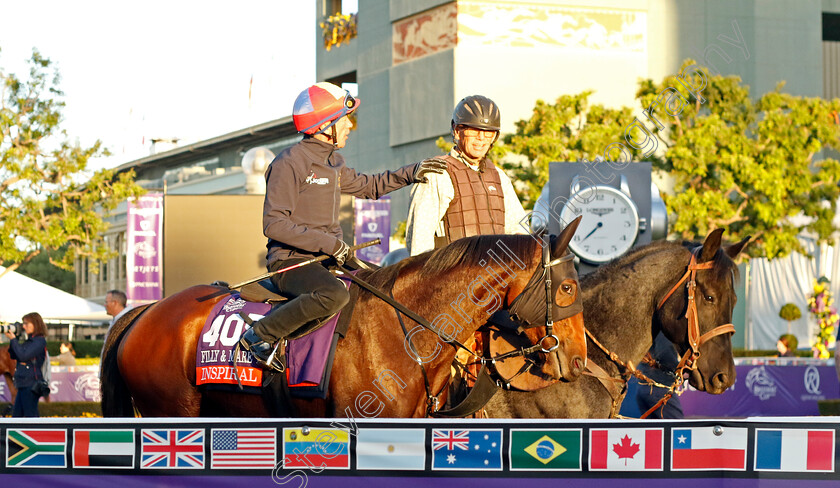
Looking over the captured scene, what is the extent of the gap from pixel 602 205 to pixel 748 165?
19.2 meters

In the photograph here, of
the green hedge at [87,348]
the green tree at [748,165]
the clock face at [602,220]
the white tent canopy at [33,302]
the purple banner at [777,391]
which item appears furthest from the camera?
the green hedge at [87,348]

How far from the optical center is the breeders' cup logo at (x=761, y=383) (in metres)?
18.0

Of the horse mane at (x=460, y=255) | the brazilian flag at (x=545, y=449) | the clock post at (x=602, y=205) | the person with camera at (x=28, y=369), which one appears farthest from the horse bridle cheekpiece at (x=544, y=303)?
the person with camera at (x=28, y=369)

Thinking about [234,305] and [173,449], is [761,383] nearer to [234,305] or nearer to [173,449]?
[234,305]

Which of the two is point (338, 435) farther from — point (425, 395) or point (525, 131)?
point (525, 131)

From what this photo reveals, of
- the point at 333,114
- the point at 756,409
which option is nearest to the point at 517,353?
the point at 333,114

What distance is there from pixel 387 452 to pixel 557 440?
2.31 ft

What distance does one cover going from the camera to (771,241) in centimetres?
3042

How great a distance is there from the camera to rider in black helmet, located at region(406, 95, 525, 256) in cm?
645

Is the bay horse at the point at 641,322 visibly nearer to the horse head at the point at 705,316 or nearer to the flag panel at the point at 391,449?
the horse head at the point at 705,316

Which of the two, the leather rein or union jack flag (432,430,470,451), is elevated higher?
the leather rein

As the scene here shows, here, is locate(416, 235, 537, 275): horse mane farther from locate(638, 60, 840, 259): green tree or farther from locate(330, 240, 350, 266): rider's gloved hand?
locate(638, 60, 840, 259): green tree

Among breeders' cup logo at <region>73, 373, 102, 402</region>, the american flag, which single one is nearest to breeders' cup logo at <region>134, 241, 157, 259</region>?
breeders' cup logo at <region>73, 373, 102, 402</region>

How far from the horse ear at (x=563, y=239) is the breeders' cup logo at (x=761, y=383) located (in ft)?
44.3
